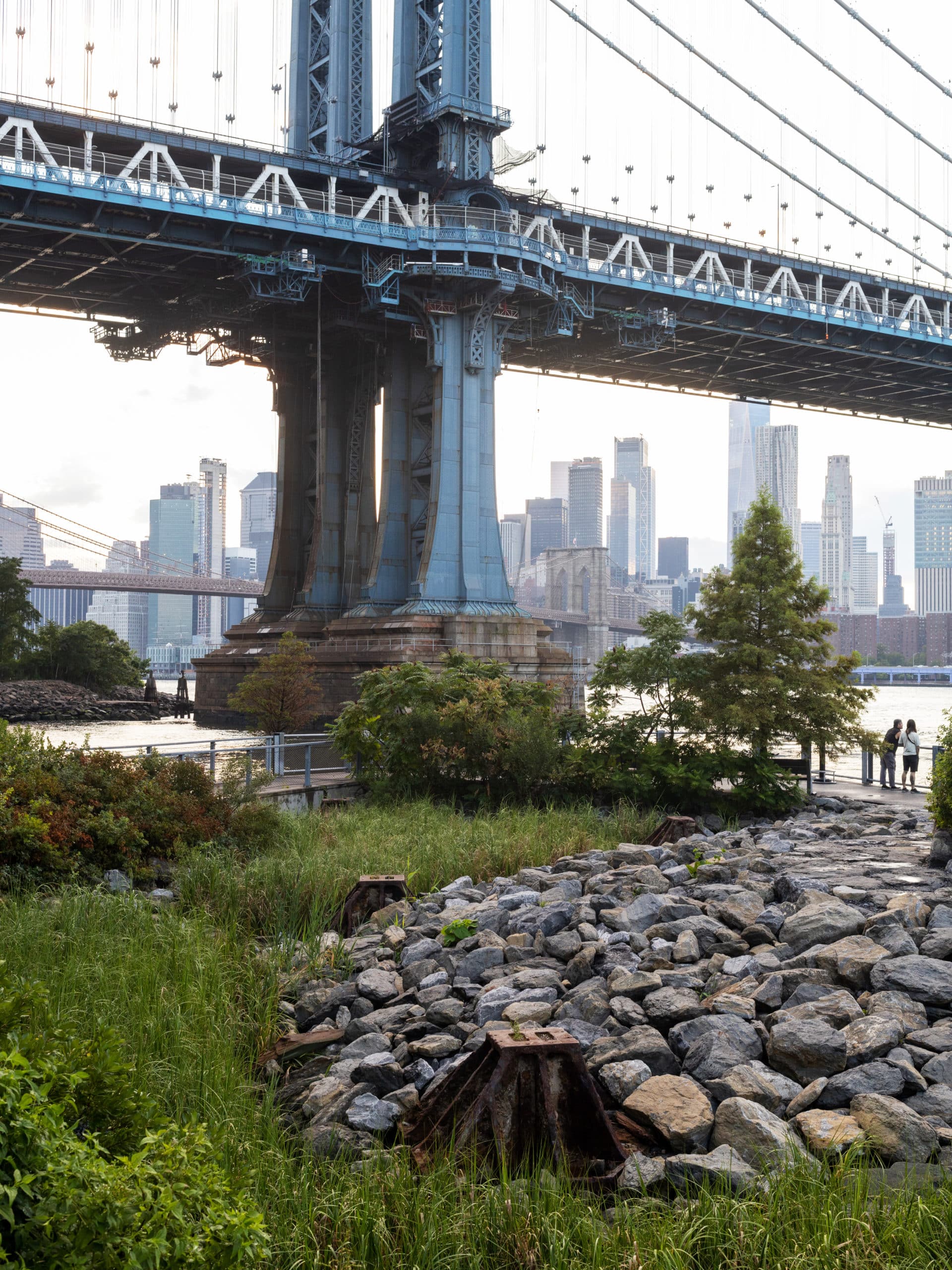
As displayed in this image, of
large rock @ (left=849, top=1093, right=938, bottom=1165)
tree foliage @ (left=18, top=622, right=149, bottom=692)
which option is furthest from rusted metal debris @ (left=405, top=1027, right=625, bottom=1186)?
tree foliage @ (left=18, top=622, right=149, bottom=692)

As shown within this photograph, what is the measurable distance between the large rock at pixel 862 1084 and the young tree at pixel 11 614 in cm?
6404

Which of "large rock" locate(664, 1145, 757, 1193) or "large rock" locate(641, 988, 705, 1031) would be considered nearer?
"large rock" locate(664, 1145, 757, 1193)

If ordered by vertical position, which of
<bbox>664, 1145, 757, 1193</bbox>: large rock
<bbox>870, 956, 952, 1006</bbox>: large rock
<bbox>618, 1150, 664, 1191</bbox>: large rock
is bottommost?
<bbox>618, 1150, 664, 1191</bbox>: large rock

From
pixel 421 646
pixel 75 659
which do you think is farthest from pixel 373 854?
pixel 75 659

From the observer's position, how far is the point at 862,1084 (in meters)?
6.75

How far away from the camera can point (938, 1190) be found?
18.0 feet

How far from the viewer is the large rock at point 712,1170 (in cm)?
577

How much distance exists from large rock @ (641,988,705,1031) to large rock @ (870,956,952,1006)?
4.45 feet

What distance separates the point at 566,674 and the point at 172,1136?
39.4 metres

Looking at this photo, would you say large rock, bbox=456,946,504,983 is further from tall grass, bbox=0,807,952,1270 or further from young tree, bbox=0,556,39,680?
young tree, bbox=0,556,39,680

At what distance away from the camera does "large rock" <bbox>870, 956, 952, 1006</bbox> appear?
8.08 metres

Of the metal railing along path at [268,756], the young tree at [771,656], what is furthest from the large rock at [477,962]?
the young tree at [771,656]

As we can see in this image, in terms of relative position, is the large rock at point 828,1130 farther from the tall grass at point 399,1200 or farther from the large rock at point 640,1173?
the large rock at point 640,1173

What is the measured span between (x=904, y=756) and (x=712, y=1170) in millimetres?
18169
